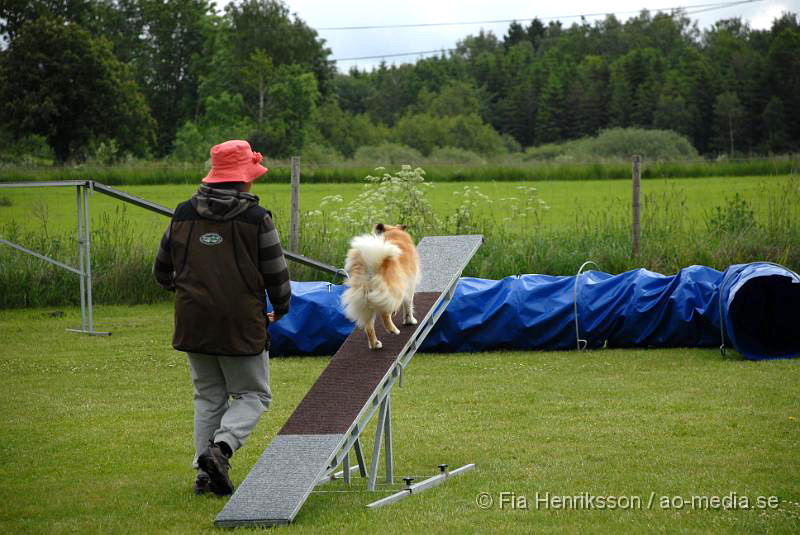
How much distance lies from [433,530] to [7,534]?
1936 mm

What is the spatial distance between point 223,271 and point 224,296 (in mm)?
123

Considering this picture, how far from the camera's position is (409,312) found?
5.54 meters

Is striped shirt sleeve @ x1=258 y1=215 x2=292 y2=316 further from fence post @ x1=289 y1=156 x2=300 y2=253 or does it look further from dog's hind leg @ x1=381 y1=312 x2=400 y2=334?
fence post @ x1=289 y1=156 x2=300 y2=253

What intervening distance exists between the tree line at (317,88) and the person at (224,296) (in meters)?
33.1

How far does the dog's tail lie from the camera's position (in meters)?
4.99

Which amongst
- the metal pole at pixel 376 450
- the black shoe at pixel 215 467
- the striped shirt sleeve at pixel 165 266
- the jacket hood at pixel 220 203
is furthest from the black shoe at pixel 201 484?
the jacket hood at pixel 220 203

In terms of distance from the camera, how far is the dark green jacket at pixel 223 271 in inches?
170

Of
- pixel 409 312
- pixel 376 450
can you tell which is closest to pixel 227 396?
pixel 376 450

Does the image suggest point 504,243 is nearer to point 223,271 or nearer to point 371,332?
point 371,332

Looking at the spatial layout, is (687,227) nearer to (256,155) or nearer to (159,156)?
(256,155)

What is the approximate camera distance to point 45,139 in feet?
136

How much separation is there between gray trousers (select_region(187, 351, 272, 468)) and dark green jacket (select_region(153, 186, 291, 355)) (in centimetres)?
13

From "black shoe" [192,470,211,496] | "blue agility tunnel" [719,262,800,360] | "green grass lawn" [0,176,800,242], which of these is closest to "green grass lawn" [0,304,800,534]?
"black shoe" [192,470,211,496]

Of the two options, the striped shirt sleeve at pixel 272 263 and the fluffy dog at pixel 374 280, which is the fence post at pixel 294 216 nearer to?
the fluffy dog at pixel 374 280
